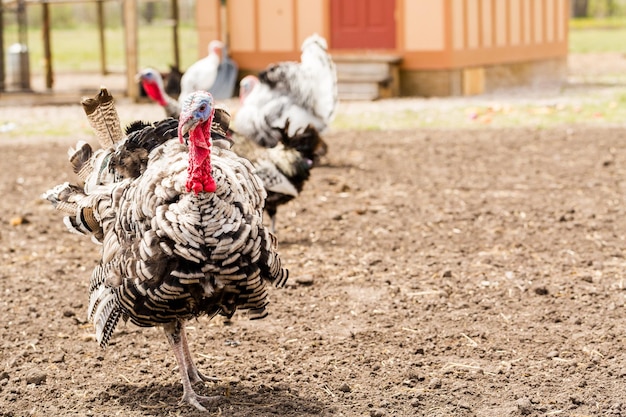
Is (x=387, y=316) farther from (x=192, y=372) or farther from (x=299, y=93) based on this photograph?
(x=299, y=93)

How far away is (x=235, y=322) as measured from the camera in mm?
5426

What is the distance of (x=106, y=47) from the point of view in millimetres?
23609

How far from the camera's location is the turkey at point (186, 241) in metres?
3.80

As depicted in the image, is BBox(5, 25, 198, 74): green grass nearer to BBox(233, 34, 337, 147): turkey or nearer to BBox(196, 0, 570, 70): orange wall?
BBox(196, 0, 570, 70): orange wall

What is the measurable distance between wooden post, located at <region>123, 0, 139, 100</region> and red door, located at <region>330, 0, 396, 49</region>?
2.95 metres

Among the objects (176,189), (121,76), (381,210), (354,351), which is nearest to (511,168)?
(381,210)

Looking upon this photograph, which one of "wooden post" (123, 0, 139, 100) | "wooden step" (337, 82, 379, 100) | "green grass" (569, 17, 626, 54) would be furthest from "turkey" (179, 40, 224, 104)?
"green grass" (569, 17, 626, 54)

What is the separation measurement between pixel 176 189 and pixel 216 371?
46.0 inches

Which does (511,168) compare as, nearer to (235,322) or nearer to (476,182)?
(476,182)

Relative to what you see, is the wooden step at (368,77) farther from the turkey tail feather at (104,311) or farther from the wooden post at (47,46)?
the turkey tail feather at (104,311)

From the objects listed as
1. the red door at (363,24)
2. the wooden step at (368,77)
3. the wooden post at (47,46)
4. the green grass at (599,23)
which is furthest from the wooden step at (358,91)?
the green grass at (599,23)

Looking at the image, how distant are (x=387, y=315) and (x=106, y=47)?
19277 mm

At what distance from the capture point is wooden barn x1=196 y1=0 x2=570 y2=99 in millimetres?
15531

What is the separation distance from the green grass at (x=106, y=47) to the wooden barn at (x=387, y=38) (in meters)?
0.77
